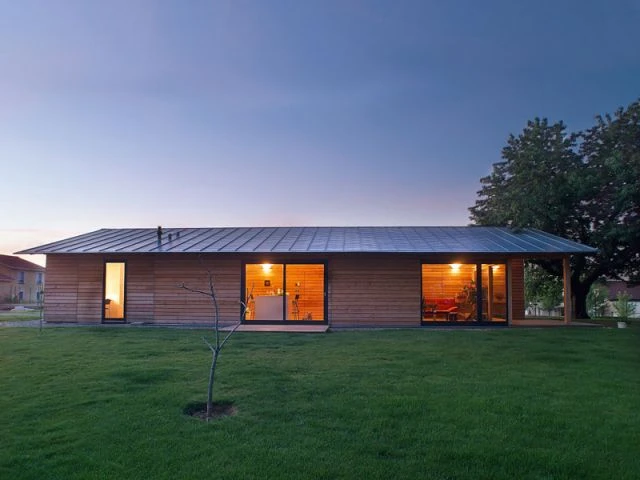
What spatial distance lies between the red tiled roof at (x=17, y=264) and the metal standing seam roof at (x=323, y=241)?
1151 inches

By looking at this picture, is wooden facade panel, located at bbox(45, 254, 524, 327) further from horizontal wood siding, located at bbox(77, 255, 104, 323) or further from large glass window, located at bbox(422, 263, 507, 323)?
large glass window, located at bbox(422, 263, 507, 323)

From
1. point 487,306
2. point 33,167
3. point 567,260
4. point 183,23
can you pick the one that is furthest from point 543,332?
A: point 33,167

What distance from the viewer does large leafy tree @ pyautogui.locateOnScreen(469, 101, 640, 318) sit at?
50.3 ft

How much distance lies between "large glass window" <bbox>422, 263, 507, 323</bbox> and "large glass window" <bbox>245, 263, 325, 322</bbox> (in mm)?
3212

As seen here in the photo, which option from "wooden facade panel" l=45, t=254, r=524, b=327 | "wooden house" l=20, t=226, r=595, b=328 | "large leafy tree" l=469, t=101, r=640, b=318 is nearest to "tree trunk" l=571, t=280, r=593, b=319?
"large leafy tree" l=469, t=101, r=640, b=318

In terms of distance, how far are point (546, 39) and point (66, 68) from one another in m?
13.4

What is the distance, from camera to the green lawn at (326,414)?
11.6 ft

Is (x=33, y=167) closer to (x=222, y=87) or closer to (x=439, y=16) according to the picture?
(x=222, y=87)

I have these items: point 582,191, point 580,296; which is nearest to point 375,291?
point 582,191

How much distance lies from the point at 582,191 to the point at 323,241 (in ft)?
29.2

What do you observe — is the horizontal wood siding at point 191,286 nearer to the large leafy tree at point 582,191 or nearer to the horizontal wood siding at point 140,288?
the horizontal wood siding at point 140,288

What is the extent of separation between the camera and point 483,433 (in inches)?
165

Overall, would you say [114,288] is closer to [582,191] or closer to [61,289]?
[61,289]

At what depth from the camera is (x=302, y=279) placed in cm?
1402
